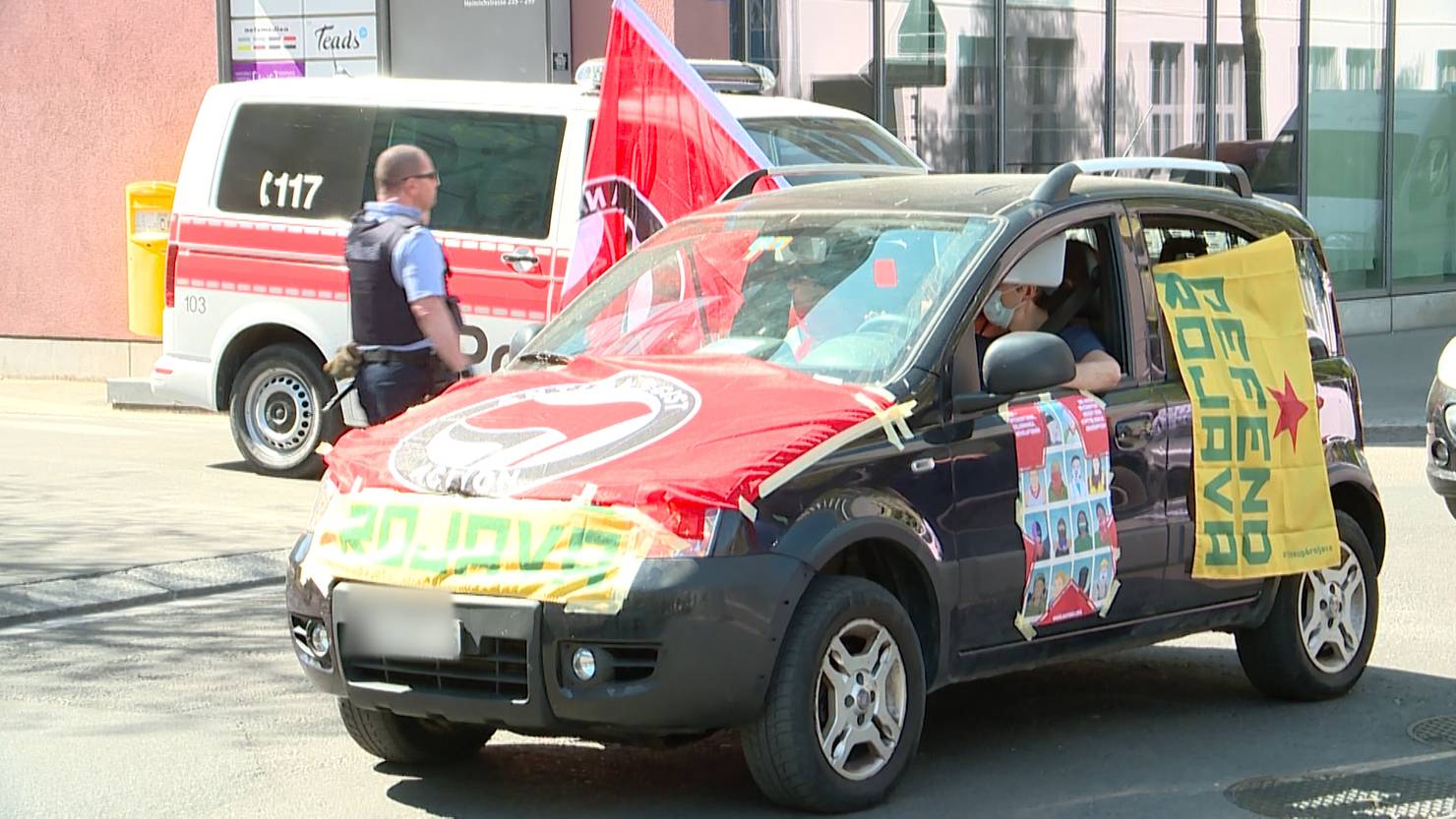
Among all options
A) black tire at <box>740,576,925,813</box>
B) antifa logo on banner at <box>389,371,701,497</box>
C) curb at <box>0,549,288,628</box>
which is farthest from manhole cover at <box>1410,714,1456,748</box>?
curb at <box>0,549,288,628</box>

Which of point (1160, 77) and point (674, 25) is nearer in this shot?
point (674, 25)

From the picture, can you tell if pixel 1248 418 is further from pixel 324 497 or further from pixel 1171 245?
pixel 324 497

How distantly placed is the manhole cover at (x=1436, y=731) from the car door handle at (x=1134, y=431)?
129cm

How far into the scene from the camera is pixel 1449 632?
26.8ft

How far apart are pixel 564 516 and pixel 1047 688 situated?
2.67m

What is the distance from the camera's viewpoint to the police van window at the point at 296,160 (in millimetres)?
12219

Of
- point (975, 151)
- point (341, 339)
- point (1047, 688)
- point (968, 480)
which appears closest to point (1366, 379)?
point (975, 151)

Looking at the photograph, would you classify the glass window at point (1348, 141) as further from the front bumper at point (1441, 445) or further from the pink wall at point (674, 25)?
the front bumper at point (1441, 445)

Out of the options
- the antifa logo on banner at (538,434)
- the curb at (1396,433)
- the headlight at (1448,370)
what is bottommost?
the curb at (1396,433)

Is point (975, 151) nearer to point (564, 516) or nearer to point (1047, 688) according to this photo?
point (1047, 688)

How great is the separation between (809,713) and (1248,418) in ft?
7.30

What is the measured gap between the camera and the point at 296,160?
1232cm

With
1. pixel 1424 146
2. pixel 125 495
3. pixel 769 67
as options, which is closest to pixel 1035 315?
pixel 125 495

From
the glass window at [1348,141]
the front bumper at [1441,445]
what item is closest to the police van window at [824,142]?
the front bumper at [1441,445]
